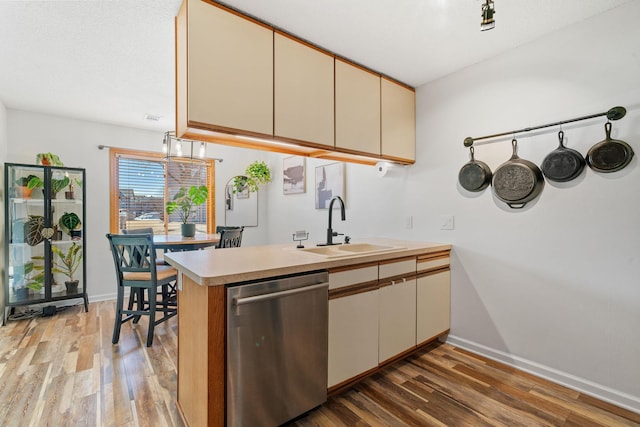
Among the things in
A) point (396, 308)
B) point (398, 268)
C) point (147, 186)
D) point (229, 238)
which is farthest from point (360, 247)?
point (147, 186)

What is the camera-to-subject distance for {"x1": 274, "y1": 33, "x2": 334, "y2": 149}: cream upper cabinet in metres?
2.00


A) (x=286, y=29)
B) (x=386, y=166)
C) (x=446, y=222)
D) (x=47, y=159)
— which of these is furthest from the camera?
(x=47, y=159)

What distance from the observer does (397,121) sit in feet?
9.15

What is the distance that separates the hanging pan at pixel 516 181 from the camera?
2154mm

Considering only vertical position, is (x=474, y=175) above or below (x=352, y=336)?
above

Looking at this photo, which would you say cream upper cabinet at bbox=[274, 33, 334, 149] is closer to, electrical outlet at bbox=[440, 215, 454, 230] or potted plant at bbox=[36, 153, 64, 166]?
electrical outlet at bbox=[440, 215, 454, 230]

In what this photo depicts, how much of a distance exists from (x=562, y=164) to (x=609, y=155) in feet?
0.77

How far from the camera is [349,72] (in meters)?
2.41

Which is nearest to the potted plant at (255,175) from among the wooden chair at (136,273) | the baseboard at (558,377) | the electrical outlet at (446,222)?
the wooden chair at (136,273)

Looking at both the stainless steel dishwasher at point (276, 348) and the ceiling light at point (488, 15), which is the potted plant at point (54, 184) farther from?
the ceiling light at point (488, 15)

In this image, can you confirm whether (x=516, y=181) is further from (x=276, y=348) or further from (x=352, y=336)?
(x=276, y=348)

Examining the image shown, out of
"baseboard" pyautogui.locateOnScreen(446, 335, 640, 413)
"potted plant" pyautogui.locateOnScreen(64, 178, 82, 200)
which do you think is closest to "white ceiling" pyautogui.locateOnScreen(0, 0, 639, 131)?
"potted plant" pyautogui.locateOnScreen(64, 178, 82, 200)

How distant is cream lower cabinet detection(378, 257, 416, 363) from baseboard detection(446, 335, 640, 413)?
24.1 inches

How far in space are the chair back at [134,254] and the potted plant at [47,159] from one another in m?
1.64
